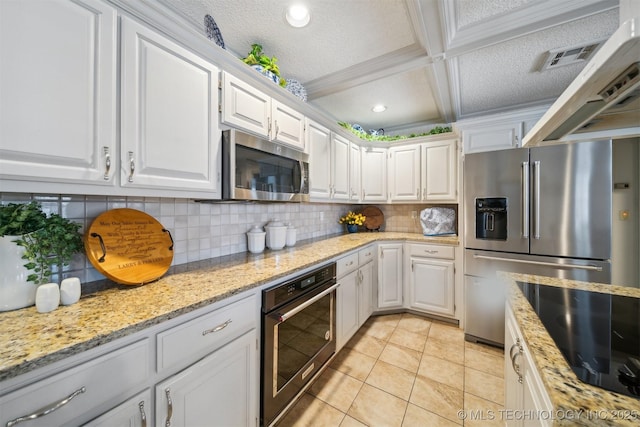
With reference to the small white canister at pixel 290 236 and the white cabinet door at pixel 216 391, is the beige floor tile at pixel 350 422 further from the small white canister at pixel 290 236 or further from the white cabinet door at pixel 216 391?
the small white canister at pixel 290 236

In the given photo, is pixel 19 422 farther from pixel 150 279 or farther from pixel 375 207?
pixel 375 207

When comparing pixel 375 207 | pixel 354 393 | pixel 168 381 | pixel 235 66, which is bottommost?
pixel 354 393

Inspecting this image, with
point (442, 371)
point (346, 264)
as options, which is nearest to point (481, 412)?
point (442, 371)

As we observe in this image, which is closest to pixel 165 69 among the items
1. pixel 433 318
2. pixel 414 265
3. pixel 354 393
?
pixel 354 393

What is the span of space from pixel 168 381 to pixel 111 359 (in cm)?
22

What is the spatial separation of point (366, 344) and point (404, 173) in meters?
1.97

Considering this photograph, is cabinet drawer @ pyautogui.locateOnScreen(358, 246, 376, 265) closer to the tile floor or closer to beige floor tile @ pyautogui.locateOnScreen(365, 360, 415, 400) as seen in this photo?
the tile floor

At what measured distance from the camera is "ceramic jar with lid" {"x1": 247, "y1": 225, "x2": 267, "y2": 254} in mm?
1794

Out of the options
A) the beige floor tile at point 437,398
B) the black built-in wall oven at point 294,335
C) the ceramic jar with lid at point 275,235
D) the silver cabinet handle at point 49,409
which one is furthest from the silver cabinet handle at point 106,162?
the beige floor tile at point 437,398

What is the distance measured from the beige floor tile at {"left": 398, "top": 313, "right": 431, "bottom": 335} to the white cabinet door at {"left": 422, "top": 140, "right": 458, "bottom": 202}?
1360 mm

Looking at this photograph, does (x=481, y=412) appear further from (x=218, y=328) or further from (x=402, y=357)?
(x=218, y=328)

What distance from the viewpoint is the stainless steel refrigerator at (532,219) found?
174 centimetres

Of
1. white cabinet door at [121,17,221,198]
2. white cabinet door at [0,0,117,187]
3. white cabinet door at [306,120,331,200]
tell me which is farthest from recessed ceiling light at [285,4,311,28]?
white cabinet door at [0,0,117,187]

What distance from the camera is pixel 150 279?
42.1 inches
